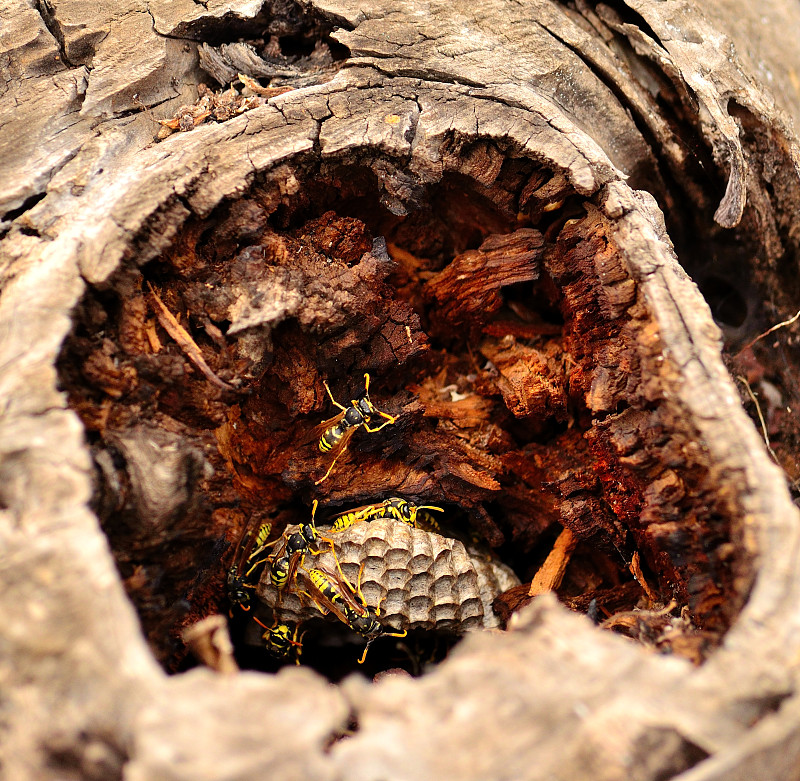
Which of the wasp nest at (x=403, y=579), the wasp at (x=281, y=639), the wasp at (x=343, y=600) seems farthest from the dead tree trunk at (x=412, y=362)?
the wasp at (x=281, y=639)

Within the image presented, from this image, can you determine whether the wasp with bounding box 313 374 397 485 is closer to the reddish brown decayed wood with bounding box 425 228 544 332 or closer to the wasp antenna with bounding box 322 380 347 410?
the wasp antenna with bounding box 322 380 347 410

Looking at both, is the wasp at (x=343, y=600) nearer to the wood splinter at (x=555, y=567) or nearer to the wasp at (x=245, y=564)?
the wasp at (x=245, y=564)

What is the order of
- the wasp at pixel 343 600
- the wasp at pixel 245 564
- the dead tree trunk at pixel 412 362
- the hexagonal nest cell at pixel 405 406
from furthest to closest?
the wasp at pixel 343 600 → the wasp at pixel 245 564 → the hexagonal nest cell at pixel 405 406 → the dead tree trunk at pixel 412 362

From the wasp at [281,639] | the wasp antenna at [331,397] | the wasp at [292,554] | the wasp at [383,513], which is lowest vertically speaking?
the wasp at [281,639]

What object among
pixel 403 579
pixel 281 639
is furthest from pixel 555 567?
pixel 281 639

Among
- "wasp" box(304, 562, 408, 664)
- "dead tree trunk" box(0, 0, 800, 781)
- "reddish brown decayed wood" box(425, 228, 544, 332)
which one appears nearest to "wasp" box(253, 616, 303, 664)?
"wasp" box(304, 562, 408, 664)

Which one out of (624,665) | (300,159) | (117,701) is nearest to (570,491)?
(624,665)

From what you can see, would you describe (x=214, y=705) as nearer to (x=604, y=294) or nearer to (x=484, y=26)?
(x=604, y=294)

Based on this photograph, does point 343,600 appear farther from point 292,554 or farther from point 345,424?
point 345,424
